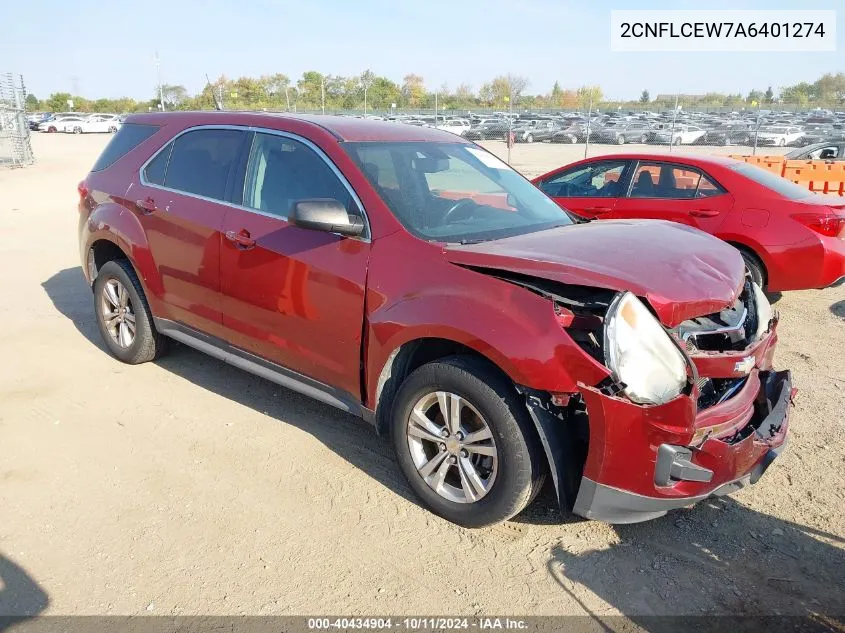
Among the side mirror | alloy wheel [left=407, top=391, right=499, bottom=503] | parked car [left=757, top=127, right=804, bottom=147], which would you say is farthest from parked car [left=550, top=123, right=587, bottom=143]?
alloy wheel [left=407, top=391, right=499, bottom=503]

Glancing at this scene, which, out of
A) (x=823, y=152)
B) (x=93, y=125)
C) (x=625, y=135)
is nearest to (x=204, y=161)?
(x=823, y=152)

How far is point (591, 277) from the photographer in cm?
279

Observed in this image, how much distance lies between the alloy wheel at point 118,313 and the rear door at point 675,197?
4.97 metres

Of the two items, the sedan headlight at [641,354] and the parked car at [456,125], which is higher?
the parked car at [456,125]

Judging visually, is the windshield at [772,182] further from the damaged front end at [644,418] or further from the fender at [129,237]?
the fender at [129,237]

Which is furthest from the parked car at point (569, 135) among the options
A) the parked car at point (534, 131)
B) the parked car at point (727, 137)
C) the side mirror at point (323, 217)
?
the side mirror at point (323, 217)

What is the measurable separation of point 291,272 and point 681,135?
3393cm

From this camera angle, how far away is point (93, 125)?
4984cm

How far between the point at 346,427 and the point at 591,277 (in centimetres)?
207

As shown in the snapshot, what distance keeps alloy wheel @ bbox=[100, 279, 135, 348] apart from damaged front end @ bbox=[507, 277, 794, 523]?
345 centimetres

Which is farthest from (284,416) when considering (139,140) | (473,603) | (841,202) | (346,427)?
(841,202)

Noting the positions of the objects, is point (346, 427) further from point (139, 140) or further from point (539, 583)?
point (139, 140)

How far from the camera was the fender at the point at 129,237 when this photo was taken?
4691 mm

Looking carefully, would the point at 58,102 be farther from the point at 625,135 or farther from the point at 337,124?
the point at 337,124
